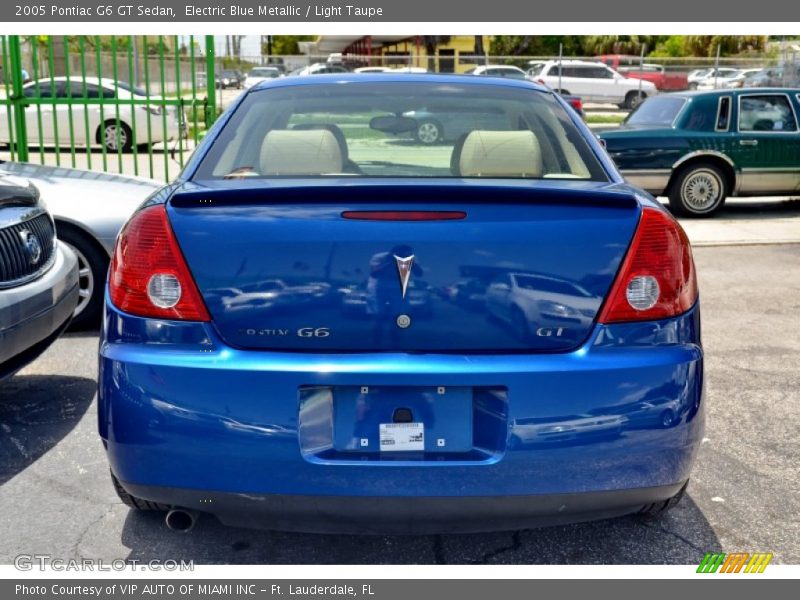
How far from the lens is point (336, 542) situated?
3221 mm

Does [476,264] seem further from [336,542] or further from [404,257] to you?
[336,542]

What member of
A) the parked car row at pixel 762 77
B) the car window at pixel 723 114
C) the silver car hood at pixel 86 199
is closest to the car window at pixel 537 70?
the parked car row at pixel 762 77

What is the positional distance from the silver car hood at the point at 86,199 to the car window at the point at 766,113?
8194 mm

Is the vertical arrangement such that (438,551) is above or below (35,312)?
below

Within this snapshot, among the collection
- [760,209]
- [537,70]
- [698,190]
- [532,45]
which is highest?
[532,45]

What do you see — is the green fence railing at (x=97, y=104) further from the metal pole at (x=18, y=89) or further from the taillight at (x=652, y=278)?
the taillight at (x=652, y=278)

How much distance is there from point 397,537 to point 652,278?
1274mm

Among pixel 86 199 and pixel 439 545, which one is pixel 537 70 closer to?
pixel 86 199

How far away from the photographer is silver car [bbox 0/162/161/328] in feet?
18.8

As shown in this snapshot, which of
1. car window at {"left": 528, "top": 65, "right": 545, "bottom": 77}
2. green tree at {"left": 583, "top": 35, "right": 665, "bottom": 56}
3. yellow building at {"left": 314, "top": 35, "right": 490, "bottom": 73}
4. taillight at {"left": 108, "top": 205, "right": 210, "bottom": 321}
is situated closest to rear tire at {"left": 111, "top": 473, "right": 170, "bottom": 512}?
taillight at {"left": 108, "top": 205, "right": 210, "bottom": 321}

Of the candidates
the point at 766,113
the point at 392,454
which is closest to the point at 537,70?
the point at 766,113

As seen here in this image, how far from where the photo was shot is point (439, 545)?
3.20 meters

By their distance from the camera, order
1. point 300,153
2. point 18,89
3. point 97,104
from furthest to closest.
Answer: point 97,104 < point 18,89 < point 300,153

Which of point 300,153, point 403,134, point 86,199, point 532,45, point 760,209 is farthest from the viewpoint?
point 532,45
